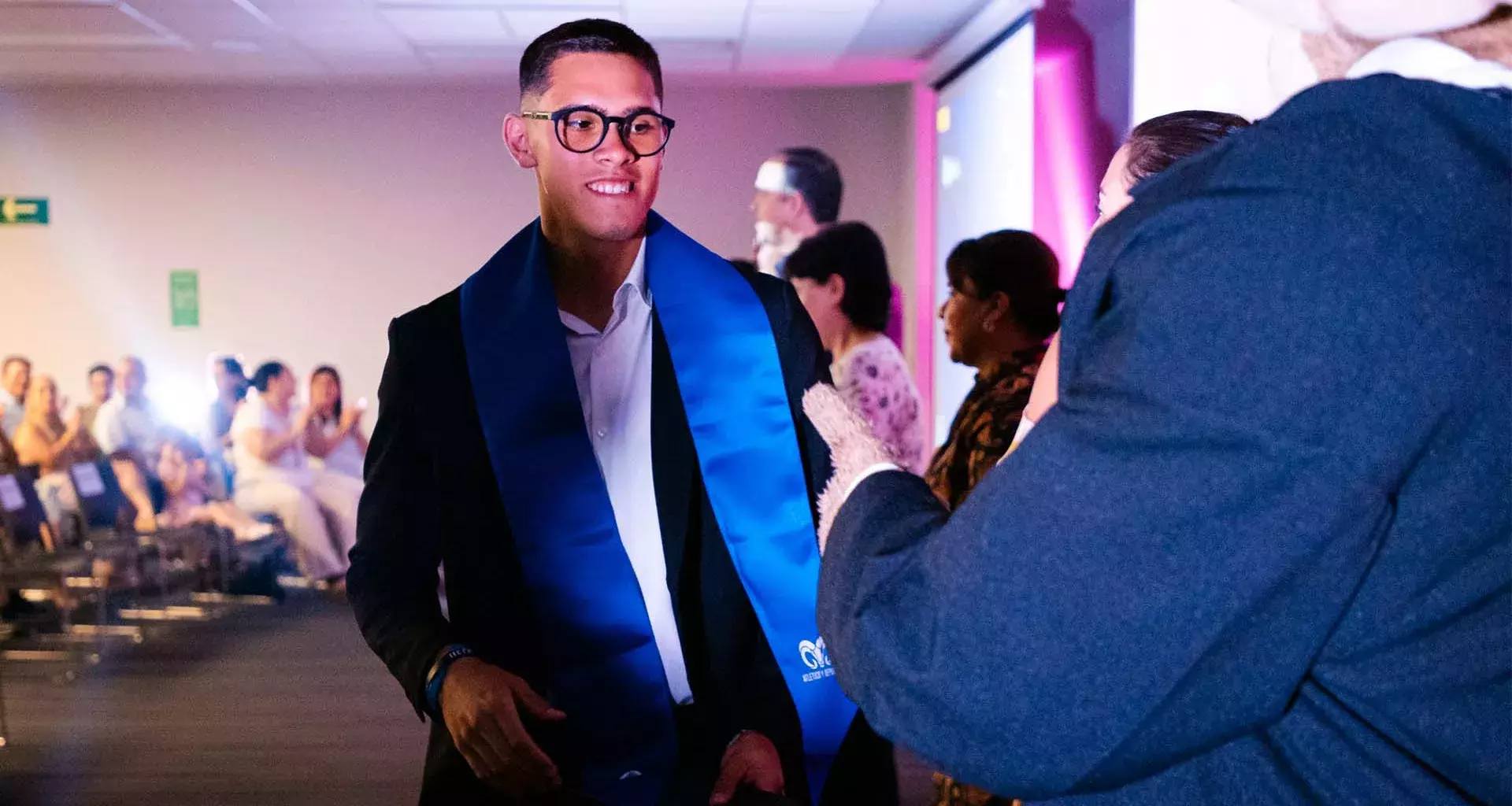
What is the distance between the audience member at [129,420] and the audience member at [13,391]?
44cm

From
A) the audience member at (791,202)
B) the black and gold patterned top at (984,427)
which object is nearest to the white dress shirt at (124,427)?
the audience member at (791,202)

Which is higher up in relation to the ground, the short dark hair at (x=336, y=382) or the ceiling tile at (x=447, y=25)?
the ceiling tile at (x=447, y=25)

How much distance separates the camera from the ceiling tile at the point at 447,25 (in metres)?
5.80

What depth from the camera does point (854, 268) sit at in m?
3.62

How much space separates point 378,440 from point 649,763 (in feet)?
1.76

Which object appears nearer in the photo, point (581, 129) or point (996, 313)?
point (581, 129)

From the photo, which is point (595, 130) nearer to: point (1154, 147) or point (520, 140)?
point (520, 140)

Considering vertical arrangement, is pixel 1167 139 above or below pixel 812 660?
above

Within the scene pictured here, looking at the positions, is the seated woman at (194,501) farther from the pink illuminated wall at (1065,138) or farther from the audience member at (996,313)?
the audience member at (996,313)

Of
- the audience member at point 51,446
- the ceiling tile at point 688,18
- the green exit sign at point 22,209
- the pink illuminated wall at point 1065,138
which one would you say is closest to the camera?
the pink illuminated wall at point 1065,138

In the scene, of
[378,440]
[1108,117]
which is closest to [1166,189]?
[378,440]

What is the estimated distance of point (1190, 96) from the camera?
354cm

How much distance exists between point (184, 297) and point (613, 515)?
8063 millimetres

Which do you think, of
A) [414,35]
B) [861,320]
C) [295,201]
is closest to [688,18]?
[414,35]
